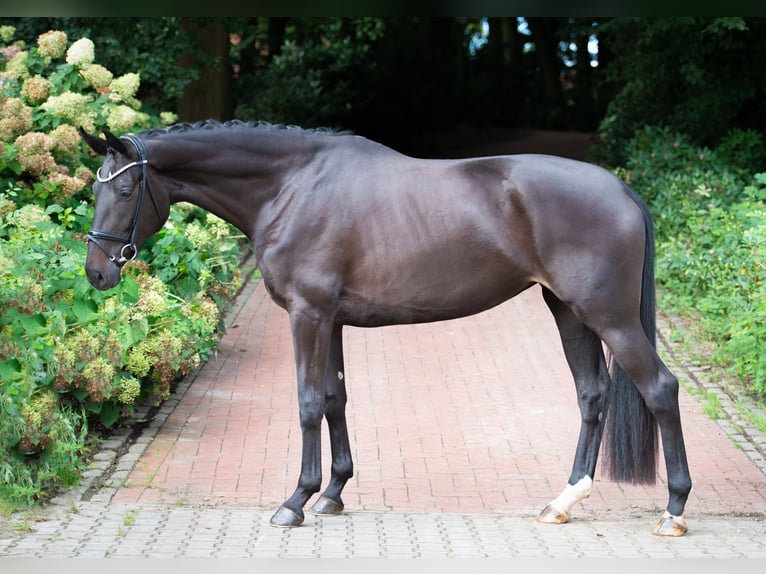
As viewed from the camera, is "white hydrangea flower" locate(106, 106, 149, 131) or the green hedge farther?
"white hydrangea flower" locate(106, 106, 149, 131)

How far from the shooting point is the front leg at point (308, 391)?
17.7ft

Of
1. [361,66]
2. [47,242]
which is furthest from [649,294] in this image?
[361,66]

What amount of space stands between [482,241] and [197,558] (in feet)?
6.93

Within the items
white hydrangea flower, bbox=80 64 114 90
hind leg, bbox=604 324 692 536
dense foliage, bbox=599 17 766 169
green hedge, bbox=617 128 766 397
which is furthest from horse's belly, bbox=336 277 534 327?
dense foliage, bbox=599 17 766 169

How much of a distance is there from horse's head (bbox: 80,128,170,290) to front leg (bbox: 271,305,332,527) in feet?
3.01

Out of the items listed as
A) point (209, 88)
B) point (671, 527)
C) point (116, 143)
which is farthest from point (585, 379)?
point (209, 88)

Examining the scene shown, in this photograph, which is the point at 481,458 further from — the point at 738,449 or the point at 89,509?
the point at 89,509

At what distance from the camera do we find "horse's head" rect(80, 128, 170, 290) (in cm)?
532

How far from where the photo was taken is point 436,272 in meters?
5.45

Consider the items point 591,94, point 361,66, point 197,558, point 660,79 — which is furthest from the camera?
point 591,94

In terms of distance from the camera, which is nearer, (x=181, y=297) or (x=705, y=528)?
(x=705, y=528)

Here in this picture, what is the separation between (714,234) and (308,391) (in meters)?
7.33

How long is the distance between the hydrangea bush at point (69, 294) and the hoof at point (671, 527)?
10.8ft

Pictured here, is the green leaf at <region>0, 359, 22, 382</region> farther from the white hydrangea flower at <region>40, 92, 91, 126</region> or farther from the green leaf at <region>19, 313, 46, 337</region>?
the white hydrangea flower at <region>40, 92, 91, 126</region>
